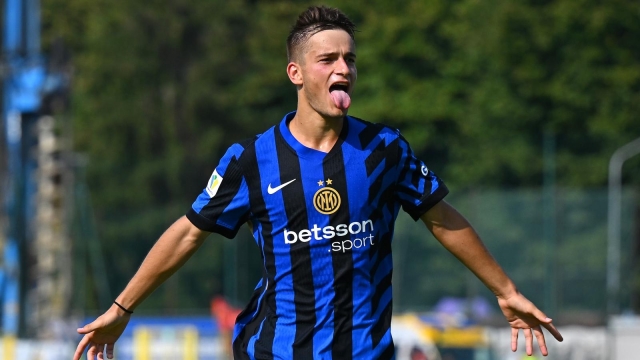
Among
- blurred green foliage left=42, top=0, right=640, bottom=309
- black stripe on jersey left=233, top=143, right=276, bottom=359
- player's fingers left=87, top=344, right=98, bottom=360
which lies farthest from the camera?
blurred green foliage left=42, top=0, right=640, bottom=309

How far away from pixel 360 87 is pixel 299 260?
34.0 meters

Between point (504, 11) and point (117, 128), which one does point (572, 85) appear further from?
point (117, 128)

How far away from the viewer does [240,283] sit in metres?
23.6

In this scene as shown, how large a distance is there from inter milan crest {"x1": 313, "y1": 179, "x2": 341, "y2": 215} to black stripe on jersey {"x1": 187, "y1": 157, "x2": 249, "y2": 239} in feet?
1.07

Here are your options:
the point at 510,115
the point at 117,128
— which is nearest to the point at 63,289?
the point at 510,115

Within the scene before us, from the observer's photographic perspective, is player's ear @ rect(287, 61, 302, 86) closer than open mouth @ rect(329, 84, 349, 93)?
No

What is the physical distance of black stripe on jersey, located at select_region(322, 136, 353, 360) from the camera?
473cm

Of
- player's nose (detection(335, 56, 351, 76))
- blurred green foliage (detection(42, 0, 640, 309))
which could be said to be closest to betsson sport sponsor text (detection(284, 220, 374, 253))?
player's nose (detection(335, 56, 351, 76))

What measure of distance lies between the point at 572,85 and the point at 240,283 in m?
14.9

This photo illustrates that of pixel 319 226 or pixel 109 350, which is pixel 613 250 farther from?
pixel 319 226

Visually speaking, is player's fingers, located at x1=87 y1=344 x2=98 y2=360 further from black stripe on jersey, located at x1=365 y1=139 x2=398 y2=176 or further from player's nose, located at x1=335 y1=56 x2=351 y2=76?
player's nose, located at x1=335 y1=56 x2=351 y2=76

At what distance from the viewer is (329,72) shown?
480 cm

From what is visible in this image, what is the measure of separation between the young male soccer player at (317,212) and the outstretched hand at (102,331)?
13 mm

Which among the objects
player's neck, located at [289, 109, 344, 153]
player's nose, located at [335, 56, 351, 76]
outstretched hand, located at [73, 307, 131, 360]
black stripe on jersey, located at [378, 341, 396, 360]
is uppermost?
player's nose, located at [335, 56, 351, 76]
